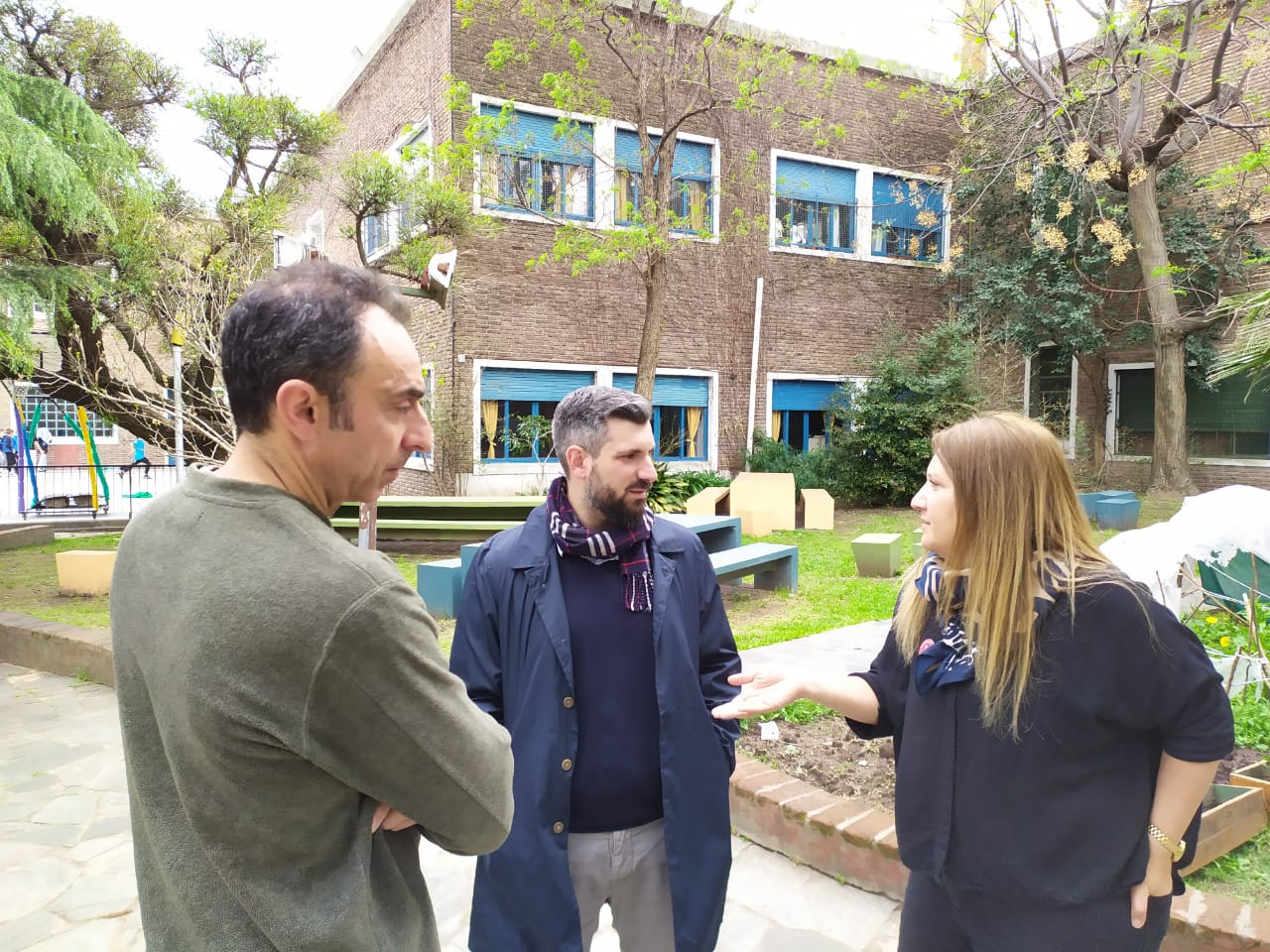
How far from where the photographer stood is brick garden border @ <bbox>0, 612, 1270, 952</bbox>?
2365mm

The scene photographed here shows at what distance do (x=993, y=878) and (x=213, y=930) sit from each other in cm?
147

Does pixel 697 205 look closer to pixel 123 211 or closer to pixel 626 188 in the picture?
pixel 626 188

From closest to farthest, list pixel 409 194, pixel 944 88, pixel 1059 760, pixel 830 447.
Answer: pixel 1059 760 < pixel 409 194 < pixel 830 447 < pixel 944 88

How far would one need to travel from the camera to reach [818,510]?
45.8 ft

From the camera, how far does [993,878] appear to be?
173 centimetres

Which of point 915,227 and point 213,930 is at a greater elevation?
point 915,227

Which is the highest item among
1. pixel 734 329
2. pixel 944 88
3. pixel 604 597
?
pixel 944 88

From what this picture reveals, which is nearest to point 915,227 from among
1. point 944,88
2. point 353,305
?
point 944,88

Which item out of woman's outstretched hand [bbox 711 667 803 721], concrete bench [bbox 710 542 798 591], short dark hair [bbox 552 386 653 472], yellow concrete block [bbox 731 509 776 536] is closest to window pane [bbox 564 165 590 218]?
yellow concrete block [bbox 731 509 776 536]

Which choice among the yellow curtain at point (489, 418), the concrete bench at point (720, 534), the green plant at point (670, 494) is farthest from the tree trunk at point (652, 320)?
the concrete bench at point (720, 534)

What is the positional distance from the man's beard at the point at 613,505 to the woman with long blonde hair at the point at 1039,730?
82 cm

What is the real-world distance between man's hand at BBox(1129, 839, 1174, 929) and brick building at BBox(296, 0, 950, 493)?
552 inches

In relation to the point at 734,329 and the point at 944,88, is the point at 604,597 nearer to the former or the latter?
the point at 734,329

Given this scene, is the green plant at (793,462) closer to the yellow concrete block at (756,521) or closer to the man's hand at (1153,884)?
the yellow concrete block at (756,521)
